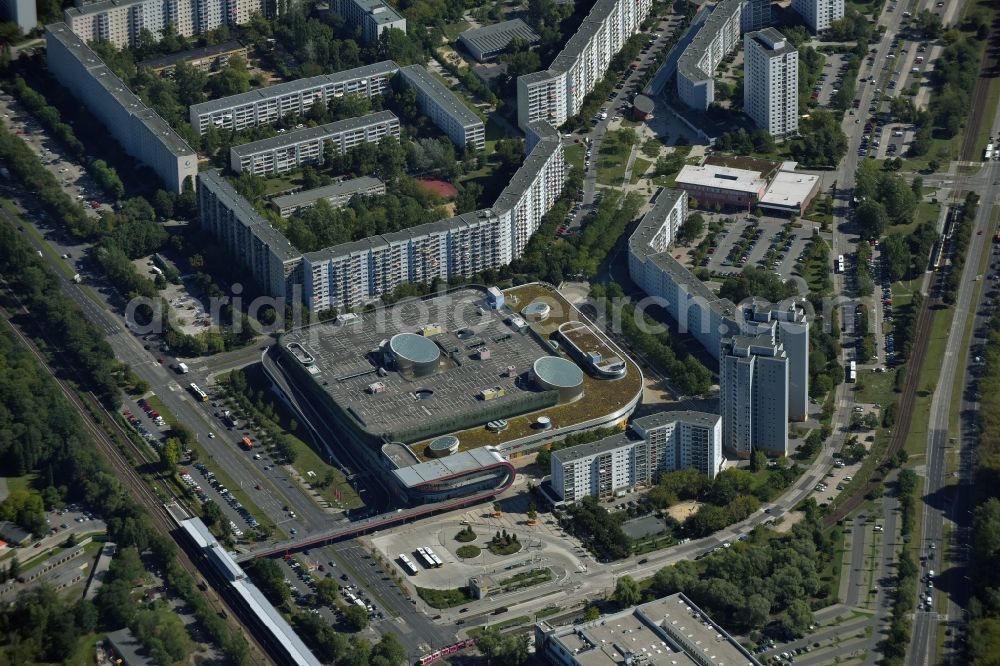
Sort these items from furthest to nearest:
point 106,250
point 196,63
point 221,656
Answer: point 196,63
point 106,250
point 221,656

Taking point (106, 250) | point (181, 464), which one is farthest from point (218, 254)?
point (181, 464)

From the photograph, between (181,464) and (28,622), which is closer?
(28,622)

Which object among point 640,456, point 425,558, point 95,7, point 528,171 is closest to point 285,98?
point 95,7

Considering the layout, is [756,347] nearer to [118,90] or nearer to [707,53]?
[707,53]

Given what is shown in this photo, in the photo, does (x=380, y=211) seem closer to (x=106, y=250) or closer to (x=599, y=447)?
(x=106, y=250)

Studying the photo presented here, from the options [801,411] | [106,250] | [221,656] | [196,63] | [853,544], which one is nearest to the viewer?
[221,656]

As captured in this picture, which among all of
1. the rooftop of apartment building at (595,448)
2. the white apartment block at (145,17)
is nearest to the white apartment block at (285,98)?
the white apartment block at (145,17)

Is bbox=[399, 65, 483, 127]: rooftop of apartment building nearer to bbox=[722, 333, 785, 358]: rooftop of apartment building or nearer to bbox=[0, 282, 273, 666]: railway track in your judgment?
bbox=[0, 282, 273, 666]: railway track

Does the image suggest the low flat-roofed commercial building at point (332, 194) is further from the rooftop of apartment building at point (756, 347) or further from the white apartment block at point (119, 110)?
the rooftop of apartment building at point (756, 347)
